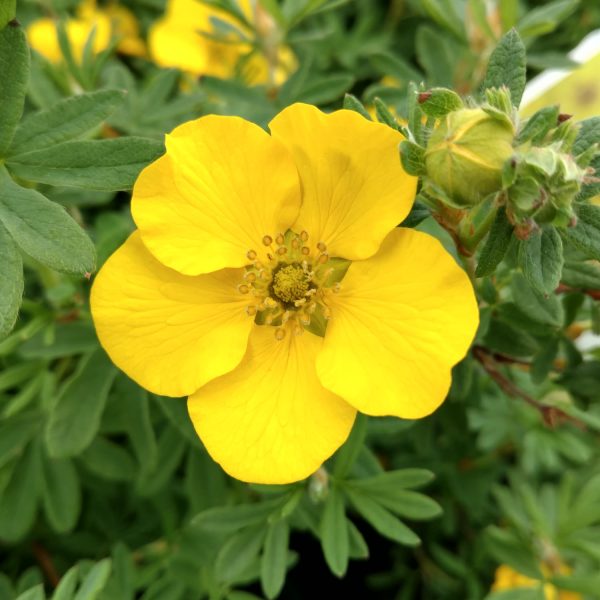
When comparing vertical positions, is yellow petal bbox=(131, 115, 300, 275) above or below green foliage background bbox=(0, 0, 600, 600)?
above

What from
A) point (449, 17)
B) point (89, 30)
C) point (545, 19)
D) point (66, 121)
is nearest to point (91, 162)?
point (66, 121)

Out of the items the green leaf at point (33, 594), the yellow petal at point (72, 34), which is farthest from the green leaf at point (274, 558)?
the yellow petal at point (72, 34)

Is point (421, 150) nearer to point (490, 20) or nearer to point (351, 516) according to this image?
point (490, 20)

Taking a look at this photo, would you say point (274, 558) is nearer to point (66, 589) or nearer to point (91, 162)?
point (66, 589)

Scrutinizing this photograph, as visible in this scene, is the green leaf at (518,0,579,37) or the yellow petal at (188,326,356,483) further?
the green leaf at (518,0,579,37)

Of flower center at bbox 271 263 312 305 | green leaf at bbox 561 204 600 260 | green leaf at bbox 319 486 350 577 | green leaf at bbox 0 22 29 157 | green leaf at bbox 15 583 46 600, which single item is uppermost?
green leaf at bbox 561 204 600 260

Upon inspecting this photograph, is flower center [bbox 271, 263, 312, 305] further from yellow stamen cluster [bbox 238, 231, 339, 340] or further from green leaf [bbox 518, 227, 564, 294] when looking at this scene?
green leaf [bbox 518, 227, 564, 294]

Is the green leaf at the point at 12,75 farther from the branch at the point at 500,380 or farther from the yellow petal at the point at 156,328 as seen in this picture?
the branch at the point at 500,380

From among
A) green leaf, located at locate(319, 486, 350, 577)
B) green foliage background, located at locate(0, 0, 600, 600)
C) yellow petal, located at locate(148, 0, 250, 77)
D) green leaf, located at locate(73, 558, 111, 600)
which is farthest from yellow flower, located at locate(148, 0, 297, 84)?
green leaf, located at locate(73, 558, 111, 600)
